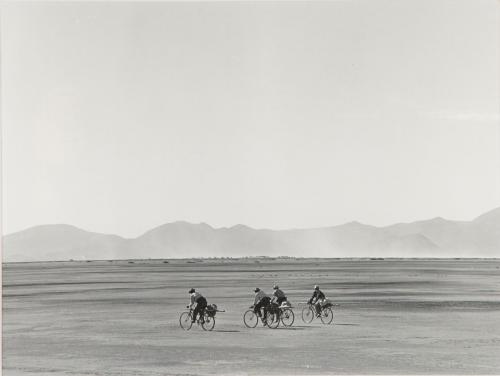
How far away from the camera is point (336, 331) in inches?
1050

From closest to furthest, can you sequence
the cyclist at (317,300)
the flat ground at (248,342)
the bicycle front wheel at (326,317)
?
1. the flat ground at (248,342)
2. the cyclist at (317,300)
3. the bicycle front wheel at (326,317)

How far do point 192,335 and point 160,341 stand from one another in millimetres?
1768

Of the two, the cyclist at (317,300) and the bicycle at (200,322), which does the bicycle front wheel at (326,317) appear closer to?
the cyclist at (317,300)

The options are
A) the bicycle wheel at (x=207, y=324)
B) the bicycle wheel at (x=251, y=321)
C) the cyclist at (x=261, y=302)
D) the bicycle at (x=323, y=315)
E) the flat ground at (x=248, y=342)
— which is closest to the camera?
the flat ground at (x=248, y=342)

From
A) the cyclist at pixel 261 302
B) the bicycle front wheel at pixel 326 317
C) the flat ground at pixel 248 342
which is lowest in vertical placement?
the flat ground at pixel 248 342

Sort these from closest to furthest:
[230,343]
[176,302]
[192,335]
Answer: [230,343], [192,335], [176,302]

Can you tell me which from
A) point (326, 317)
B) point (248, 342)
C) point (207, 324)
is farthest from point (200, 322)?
point (326, 317)

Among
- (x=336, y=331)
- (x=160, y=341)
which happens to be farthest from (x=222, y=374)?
(x=336, y=331)

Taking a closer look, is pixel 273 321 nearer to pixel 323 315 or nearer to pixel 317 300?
pixel 317 300

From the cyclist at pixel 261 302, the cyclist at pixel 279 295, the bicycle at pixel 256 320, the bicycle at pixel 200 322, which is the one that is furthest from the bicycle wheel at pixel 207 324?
the cyclist at pixel 279 295

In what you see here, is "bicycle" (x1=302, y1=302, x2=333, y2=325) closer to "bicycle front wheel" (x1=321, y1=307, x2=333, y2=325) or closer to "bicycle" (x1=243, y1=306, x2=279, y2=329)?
"bicycle front wheel" (x1=321, y1=307, x2=333, y2=325)

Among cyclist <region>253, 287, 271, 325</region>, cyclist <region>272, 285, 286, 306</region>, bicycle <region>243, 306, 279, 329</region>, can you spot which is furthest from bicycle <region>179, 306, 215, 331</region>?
cyclist <region>272, 285, 286, 306</region>

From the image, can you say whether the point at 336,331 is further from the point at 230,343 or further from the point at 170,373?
the point at 170,373

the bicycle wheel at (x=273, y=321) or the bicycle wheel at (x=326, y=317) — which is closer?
the bicycle wheel at (x=273, y=321)
